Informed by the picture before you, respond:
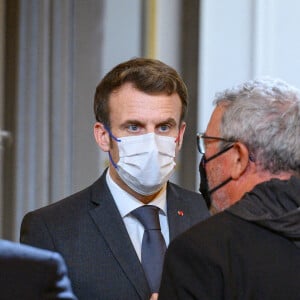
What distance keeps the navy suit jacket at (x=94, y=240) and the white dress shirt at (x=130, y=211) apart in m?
0.02

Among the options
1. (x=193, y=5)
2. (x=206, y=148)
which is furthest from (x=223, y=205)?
(x=193, y=5)

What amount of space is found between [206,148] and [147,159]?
0.48 meters

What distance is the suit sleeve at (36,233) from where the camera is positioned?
8.36 feet

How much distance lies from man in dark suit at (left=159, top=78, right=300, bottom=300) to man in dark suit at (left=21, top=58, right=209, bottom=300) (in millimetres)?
502

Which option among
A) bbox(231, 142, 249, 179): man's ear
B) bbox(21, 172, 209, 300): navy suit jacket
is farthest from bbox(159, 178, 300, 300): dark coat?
bbox(21, 172, 209, 300): navy suit jacket

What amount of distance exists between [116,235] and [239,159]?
586mm

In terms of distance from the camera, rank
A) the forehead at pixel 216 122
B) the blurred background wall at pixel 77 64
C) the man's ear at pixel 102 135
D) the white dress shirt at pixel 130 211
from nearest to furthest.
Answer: the forehead at pixel 216 122 < the white dress shirt at pixel 130 211 < the man's ear at pixel 102 135 < the blurred background wall at pixel 77 64

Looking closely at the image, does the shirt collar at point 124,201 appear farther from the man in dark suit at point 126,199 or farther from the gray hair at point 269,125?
the gray hair at point 269,125

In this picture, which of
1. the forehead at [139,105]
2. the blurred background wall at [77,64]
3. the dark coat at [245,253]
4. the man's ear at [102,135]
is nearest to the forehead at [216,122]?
the dark coat at [245,253]

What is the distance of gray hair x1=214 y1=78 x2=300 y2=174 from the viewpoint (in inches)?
81.0

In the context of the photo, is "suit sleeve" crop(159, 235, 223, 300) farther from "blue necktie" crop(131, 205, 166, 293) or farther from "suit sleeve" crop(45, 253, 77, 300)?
"blue necktie" crop(131, 205, 166, 293)

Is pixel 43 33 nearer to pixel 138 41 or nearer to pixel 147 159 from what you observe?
pixel 138 41

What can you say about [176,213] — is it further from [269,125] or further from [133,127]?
[269,125]

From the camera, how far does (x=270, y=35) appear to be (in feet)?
13.3
